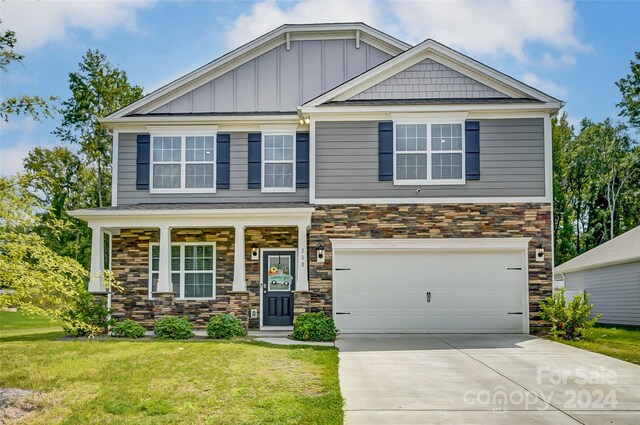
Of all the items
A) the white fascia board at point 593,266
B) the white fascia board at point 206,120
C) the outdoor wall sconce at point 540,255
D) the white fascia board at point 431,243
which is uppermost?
the white fascia board at point 206,120

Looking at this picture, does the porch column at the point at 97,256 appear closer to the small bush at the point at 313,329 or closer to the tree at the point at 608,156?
the small bush at the point at 313,329

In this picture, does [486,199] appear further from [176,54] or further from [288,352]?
[176,54]

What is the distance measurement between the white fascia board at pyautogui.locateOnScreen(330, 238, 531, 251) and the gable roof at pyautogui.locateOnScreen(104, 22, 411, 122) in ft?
19.7

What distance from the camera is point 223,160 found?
58.1 ft

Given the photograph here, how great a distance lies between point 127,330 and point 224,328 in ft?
7.65

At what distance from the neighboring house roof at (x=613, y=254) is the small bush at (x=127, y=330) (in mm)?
14749

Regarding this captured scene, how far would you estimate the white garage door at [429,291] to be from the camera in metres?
16.6

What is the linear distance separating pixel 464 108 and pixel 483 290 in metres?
4.60

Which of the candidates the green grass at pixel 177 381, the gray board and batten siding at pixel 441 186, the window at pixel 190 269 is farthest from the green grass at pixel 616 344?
the window at pixel 190 269

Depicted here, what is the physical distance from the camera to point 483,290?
16.6 metres

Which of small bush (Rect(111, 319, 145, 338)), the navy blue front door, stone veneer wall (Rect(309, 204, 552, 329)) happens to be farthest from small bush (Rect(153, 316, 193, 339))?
stone veneer wall (Rect(309, 204, 552, 329))

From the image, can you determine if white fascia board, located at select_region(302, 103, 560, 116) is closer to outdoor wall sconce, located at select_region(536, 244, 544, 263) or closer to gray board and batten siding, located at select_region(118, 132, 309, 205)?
gray board and batten siding, located at select_region(118, 132, 309, 205)

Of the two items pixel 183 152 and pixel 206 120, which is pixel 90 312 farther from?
pixel 206 120

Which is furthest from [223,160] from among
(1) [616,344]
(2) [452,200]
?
(1) [616,344]
